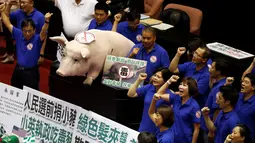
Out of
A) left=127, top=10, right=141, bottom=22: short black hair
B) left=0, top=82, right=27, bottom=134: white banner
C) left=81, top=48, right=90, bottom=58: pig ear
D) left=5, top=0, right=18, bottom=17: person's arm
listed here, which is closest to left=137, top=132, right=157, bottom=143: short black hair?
left=81, top=48, right=90, bottom=58: pig ear

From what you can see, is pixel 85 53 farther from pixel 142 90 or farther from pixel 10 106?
pixel 10 106

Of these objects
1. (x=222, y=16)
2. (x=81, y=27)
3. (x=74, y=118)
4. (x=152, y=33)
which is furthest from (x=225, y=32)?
(x=74, y=118)

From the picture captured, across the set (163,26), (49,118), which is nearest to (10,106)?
(49,118)

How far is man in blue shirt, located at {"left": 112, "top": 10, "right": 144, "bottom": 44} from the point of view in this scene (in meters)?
7.32

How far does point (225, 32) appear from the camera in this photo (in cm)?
980

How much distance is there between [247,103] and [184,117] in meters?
0.70

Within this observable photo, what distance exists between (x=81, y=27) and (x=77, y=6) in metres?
0.29

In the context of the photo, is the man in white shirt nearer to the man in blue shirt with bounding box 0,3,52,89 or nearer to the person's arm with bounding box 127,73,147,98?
the man in blue shirt with bounding box 0,3,52,89

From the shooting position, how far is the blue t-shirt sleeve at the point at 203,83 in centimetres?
651

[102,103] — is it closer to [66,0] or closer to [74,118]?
[74,118]

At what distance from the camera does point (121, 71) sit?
645 centimetres

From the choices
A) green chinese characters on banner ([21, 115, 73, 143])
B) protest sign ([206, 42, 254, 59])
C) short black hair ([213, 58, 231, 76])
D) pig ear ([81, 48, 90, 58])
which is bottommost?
green chinese characters on banner ([21, 115, 73, 143])

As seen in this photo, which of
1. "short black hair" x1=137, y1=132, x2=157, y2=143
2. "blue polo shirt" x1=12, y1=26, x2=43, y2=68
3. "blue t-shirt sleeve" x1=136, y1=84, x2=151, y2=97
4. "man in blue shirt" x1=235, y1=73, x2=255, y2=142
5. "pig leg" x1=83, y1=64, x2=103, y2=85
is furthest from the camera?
"blue polo shirt" x1=12, y1=26, x2=43, y2=68

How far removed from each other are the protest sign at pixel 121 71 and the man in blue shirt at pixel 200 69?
1.59ft
